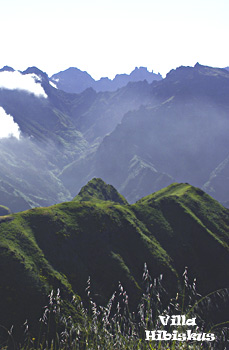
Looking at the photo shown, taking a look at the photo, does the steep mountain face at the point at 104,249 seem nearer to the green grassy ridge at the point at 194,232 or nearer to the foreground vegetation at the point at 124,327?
the green grassy ridge at the point at 194,232

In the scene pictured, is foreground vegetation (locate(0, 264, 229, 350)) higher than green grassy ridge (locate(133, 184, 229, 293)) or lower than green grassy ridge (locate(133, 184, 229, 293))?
lower

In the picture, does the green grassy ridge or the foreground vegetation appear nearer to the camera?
the foreground vegetation

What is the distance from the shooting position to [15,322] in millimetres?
78438

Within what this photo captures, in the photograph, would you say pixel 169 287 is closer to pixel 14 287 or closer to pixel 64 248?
pixel 64 248

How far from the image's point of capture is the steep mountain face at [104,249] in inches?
3494

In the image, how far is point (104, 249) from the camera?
388ft

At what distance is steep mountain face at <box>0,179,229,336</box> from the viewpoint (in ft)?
291

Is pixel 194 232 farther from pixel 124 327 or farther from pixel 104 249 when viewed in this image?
pixel 124 327

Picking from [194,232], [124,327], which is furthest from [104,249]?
[124,327]

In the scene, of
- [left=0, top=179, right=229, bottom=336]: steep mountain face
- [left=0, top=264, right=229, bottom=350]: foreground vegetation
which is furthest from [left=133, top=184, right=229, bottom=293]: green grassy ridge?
[left=0, top=264, right=229, bottom=350]: foreground vegetation

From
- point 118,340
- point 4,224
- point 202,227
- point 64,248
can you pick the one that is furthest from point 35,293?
point 202,227

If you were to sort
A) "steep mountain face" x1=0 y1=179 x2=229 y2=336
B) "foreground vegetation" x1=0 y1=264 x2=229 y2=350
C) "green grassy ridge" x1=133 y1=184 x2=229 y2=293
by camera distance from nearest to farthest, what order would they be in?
"foreground vegetation" x1=0 y1=264 x2=229 y2=350 < "steep mountain face" x1=0 y1=179 x2=229 y2=336 < "green grassy ridge" x1=133 y1=184 x2=229 y2=293

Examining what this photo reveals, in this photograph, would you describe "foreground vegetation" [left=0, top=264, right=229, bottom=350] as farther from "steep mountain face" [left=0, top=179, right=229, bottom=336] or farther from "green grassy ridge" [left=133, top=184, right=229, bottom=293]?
"green grassy ridge" [left=133, top=184, right=229, bottom=293]

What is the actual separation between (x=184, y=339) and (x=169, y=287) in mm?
108540
